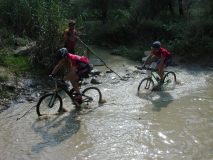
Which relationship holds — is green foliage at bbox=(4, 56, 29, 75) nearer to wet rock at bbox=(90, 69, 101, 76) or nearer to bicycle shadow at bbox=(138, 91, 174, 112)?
wet rock at bbox=(90, 69, 101, 76)

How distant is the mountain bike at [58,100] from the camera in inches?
250

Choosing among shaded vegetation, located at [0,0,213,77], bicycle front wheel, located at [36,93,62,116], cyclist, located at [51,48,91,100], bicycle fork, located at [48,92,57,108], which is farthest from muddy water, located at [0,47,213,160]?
shaded vegetation, located at [0,0,213,77]

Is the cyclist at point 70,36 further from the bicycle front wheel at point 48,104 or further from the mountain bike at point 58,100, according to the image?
the bicycle front wheel at point 48,104

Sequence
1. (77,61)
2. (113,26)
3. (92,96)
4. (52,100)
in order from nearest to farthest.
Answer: (52,100) → (77,61) → (92,96) → (113,26)

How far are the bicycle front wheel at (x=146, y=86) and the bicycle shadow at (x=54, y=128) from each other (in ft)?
8.69

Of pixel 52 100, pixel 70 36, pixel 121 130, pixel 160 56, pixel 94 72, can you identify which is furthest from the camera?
pixel 94 72

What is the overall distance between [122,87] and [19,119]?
398cm

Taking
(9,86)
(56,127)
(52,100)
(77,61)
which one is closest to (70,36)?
(77,61)

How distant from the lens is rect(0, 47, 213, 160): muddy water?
16.2 ft

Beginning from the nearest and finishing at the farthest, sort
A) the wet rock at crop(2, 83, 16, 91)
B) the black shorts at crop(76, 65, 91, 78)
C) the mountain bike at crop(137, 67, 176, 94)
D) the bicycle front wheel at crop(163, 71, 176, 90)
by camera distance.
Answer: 1. the black shorts at crop(76, 65, 91, 78)
2. the wet rock at crop(2, 83, 16, 91)
3. the mountain bike at crop(137, 67, 176, 94)
4. the bicycle front wheel at crop(163, 71, 176, 90)

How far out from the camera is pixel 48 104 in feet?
21.2

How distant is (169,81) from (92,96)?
309 centimetres

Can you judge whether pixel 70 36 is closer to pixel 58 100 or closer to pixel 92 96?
pixel 92 96

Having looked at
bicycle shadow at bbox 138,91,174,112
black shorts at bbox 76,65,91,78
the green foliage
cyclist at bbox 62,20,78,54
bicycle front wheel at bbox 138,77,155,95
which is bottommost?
bicycle shadow at bbox 138,91,174,112
